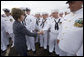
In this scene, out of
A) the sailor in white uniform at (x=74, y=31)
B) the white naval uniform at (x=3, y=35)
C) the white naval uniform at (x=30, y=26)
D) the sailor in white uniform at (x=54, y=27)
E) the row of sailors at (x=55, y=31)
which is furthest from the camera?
the white naval uniform at (x=3, y=35)

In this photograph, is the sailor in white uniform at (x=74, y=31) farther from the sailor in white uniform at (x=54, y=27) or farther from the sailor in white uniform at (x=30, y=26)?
the sailor in white uniform at (x=30, y=26)

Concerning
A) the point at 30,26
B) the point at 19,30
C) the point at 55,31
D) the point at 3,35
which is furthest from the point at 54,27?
the point at 3,35

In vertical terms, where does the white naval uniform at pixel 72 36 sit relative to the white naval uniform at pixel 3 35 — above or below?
above

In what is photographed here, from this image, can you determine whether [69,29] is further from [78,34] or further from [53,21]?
[53,21]

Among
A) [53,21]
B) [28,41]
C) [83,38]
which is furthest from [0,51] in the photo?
[83,38]

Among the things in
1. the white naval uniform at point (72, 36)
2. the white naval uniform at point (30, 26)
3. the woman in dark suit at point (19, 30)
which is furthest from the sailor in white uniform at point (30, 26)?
the white naval uniform at point (72, 36)

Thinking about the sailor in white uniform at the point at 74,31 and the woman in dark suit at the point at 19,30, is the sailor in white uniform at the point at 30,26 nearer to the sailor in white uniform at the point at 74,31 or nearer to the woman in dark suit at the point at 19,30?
the woman in dark suit at the point at 19,30

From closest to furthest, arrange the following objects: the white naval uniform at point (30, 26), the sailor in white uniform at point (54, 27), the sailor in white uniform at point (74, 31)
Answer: the sailor in white uniform at point (74, 31) < the sailor in white uniform at point (54, 27) < the white naval uniform at point (30, 26)

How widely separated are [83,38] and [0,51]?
388 cm

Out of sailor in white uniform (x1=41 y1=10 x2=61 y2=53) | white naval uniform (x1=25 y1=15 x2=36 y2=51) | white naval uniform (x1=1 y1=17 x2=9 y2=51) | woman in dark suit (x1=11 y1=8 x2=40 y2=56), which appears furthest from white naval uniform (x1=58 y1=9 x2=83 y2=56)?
white naval uniform (x1=1 y1=17 x2=9 y2=51)

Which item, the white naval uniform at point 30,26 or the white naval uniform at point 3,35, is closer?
the white naval uniform at point 30,26

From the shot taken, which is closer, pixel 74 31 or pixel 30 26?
pixel 74 31

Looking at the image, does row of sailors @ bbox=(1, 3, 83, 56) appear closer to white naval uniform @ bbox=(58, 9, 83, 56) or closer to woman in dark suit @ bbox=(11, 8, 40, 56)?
white naval uniform @ bbox=(58, 9, 83, 56)

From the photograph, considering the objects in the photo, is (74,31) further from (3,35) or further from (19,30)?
(3,35)
